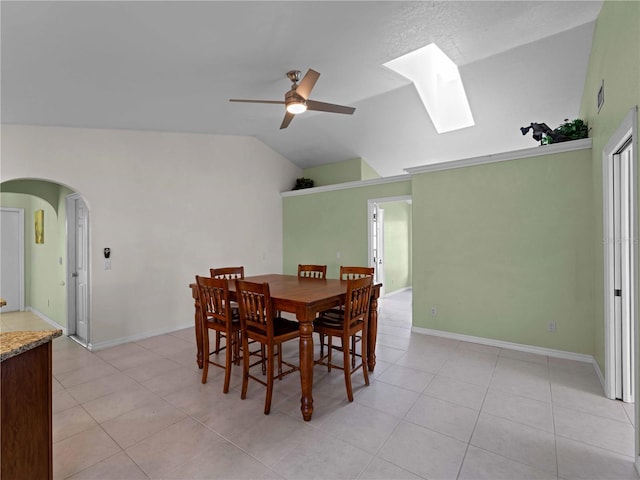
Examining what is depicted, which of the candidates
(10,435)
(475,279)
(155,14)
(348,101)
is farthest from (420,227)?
(10,435)

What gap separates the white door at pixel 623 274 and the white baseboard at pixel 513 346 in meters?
0.78

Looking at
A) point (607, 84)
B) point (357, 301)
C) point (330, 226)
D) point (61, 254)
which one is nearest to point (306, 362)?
point (357, 301)

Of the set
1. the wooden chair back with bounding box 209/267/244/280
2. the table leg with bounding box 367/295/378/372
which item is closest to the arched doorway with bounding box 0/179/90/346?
the wooden chair back with bounding box 209/267/244/280

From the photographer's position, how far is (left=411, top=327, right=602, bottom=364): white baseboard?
3326 mm

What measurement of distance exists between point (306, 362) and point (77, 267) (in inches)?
154

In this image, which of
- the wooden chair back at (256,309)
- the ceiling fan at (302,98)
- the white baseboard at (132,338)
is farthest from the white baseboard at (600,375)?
the white baseboard at (132,338)

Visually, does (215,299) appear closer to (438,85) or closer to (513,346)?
(513,346)

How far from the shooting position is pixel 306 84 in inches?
113

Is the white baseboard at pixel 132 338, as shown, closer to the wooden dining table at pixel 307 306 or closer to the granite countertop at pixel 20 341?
the wooden dining table at pixel 307 306

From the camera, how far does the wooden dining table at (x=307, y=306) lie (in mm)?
2293

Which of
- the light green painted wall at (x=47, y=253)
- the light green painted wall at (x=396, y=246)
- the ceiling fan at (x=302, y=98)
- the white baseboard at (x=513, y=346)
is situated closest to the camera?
the ceiling fan at (x=302, y=98)

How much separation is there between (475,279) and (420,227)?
3.22 feet

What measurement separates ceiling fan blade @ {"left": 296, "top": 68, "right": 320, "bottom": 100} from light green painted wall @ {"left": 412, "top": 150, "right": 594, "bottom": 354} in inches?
A: 86.0

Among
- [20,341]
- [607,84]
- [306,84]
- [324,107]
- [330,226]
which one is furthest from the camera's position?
[330,226]
